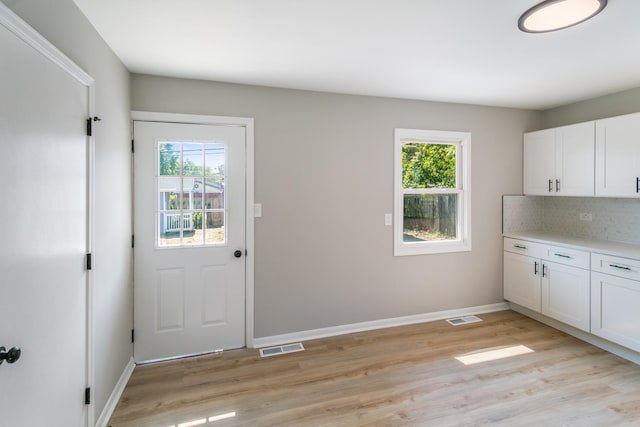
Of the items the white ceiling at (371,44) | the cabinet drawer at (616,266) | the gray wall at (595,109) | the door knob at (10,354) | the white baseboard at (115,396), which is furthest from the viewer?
the gray wall at (595,109)

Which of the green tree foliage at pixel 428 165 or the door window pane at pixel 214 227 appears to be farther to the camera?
the green tree foliage at pixel 428 165

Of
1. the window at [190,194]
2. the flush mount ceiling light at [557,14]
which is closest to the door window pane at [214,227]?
the window at [190,194]

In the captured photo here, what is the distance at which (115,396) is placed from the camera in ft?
7.47

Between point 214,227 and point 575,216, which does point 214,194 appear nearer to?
point 214,227

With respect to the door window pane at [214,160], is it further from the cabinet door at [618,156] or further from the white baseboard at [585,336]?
the white baseboard at [585,336]

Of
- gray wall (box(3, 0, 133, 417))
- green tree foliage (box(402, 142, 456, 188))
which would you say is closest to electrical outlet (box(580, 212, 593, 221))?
green tree foliage (box(402, 142, 456, 188))

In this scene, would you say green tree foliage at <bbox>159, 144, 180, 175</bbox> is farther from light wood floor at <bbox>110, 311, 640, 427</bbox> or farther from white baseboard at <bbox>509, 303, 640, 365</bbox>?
white baseboard at <bbox>509, 303, 640, 365</bbox>

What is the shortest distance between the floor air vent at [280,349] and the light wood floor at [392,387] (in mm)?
80

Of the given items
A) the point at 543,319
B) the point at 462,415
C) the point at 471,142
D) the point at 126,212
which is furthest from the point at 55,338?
the point at 543,319

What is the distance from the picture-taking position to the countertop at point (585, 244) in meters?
2.84

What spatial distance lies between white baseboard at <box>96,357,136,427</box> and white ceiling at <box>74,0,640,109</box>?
240cm

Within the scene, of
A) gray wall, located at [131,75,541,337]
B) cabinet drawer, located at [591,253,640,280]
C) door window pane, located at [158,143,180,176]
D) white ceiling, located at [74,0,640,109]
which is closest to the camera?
white ceiling, located at [74,0,640,109]

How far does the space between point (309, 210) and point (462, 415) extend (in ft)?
6.64

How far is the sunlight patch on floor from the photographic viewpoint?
2.83 metres
